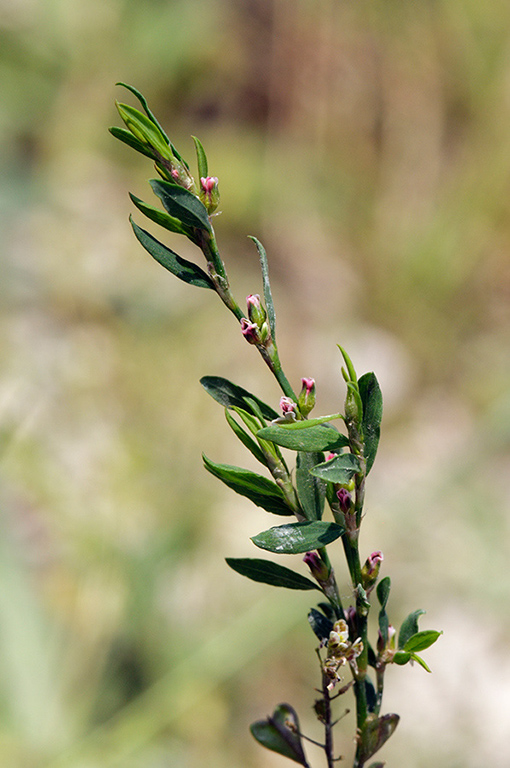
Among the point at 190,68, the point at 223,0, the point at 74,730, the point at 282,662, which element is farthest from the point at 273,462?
the point at 223,0

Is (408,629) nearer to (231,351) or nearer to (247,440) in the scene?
(247,440)

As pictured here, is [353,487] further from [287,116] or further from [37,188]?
[287,116]

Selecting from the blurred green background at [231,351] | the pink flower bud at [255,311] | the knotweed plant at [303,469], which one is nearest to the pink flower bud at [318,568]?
the knotweed plant at [303,469]

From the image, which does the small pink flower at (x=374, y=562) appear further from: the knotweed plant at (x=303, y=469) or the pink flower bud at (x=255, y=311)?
the pink flower bud at (x=255, y=311)

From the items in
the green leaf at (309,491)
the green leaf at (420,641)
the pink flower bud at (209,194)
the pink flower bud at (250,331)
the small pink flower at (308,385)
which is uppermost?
the pink flower bud at (209,194)

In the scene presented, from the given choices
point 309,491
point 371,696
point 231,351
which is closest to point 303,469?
point 309,491

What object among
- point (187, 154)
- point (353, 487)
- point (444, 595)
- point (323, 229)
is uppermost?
point (187, 154)

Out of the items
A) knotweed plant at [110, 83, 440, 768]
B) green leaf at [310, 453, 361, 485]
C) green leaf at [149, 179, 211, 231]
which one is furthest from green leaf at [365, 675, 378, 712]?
green leaf at [149, 179, 211, 231]
